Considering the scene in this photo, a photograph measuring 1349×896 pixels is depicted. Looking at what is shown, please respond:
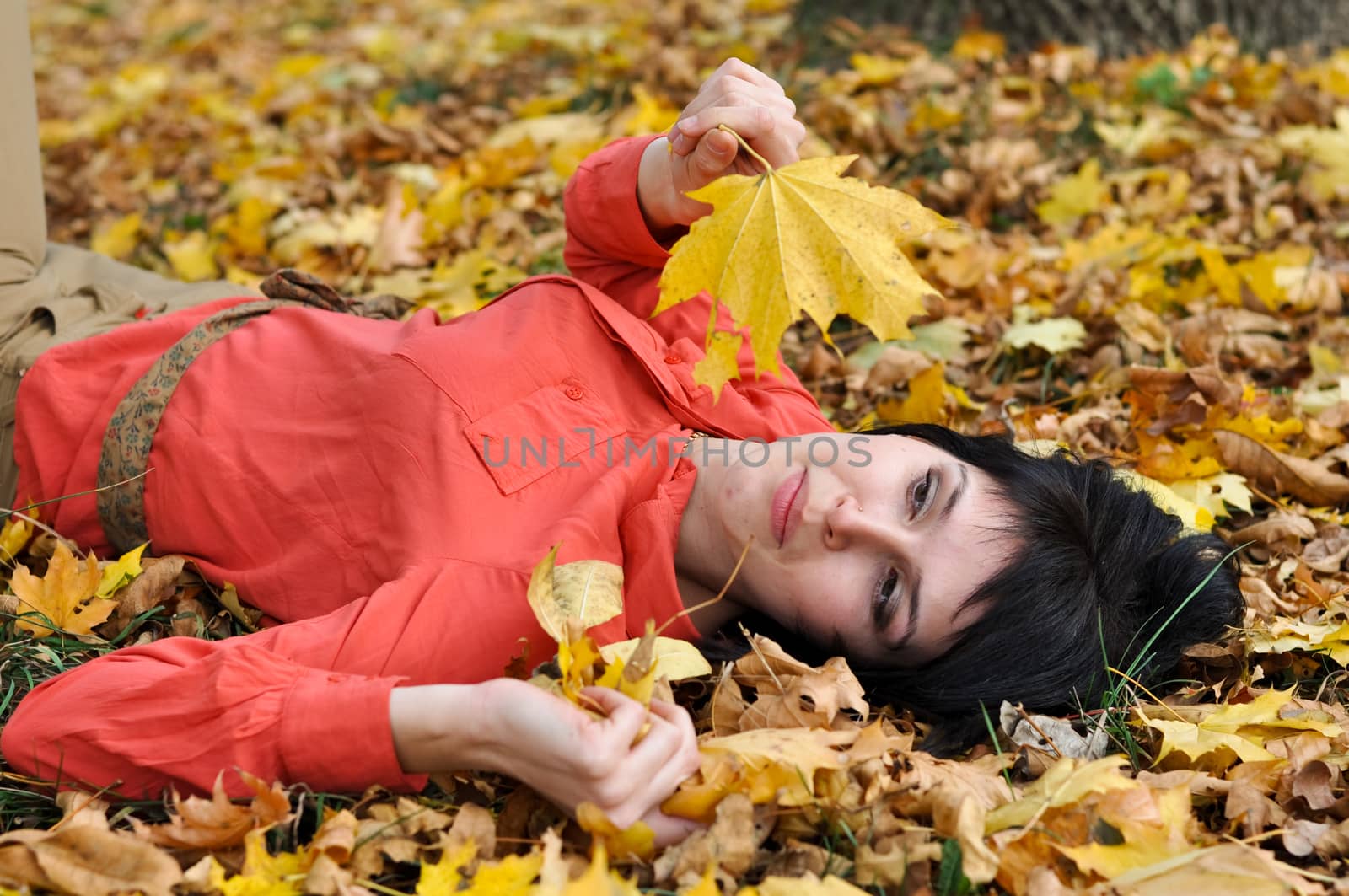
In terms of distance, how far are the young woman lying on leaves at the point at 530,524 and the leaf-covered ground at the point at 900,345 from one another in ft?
0.34

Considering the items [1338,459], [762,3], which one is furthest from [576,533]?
[762,3]

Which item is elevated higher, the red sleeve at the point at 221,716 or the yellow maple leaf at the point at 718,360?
the yellow maple leaf at the point at 718,360

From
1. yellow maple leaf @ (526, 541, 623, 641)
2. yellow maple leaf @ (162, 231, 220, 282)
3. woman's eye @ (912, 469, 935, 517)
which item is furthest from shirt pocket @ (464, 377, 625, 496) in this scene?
yellow maple leaf @ (162, 231, 220, 282)

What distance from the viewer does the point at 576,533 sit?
79.7 inches

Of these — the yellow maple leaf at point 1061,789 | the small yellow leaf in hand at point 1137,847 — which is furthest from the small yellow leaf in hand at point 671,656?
the small yellow leaf in hand at point 1137,847

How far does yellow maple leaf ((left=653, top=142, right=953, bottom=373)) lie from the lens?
5.64 ft

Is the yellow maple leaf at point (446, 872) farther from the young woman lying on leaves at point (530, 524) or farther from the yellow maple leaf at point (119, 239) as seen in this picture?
the yellow maple leaf at point (119, 239)

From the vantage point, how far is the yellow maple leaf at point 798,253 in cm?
172

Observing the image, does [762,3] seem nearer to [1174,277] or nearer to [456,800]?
[1174,277]

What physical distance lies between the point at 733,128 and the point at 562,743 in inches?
43.4

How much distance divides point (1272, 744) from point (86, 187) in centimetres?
475

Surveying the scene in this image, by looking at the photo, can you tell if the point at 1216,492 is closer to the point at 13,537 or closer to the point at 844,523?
the point at 844,523

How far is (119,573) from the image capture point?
7.42 ft

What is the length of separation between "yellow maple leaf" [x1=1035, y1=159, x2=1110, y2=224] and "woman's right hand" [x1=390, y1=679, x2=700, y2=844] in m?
2.92
